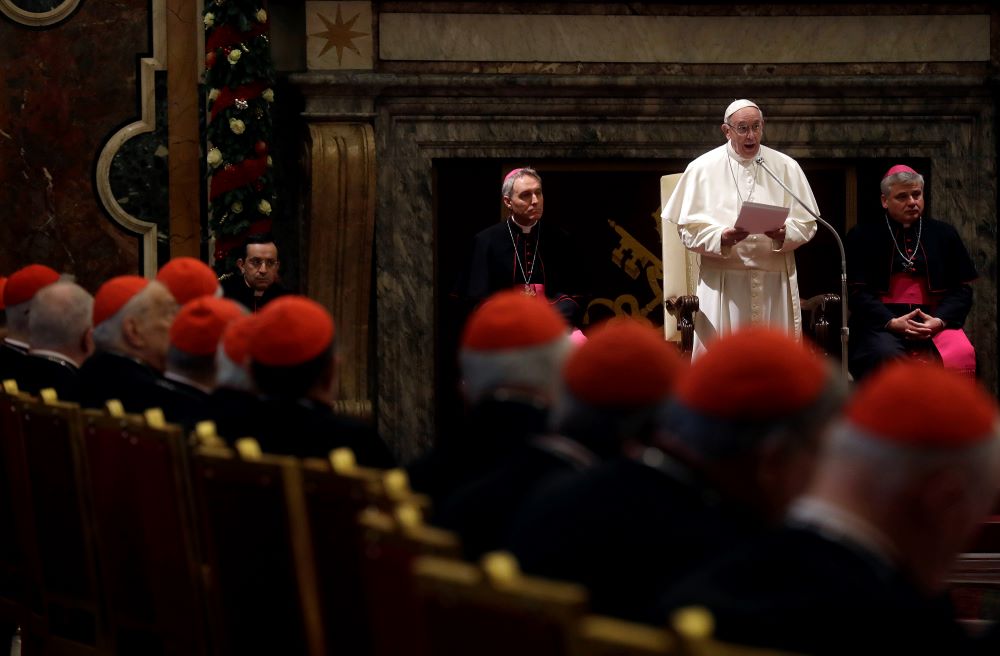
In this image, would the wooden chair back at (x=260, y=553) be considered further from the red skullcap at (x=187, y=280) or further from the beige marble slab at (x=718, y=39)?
the beige marble slab at (x=718, y=39)

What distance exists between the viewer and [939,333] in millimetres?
8195

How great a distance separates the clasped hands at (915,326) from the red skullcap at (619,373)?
5.98 metres

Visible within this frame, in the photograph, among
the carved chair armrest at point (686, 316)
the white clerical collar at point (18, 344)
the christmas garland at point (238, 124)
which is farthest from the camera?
the christmas garland at point (238, 124)

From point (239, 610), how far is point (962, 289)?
6.11 m

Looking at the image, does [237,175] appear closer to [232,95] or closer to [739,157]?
[232,95]

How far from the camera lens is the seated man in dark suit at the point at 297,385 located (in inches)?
143

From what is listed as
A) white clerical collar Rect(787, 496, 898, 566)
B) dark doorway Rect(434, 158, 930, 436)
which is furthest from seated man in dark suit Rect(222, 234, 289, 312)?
white clerical collar Rect(787, 496, 898, 566)

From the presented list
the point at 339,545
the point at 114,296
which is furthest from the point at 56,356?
the point at 339,545

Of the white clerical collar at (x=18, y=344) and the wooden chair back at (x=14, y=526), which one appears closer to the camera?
the wooden chair back at (x=14, y=526)

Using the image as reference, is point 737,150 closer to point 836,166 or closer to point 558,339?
point 836,166

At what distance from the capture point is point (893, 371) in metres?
1.93

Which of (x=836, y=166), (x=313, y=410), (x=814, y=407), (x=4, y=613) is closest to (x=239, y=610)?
(x=313, y=410)

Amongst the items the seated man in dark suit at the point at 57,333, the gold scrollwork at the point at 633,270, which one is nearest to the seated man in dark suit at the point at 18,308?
the seated man in dark suit at the point at 57,333

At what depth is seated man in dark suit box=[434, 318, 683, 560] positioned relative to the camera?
237 centimetres
